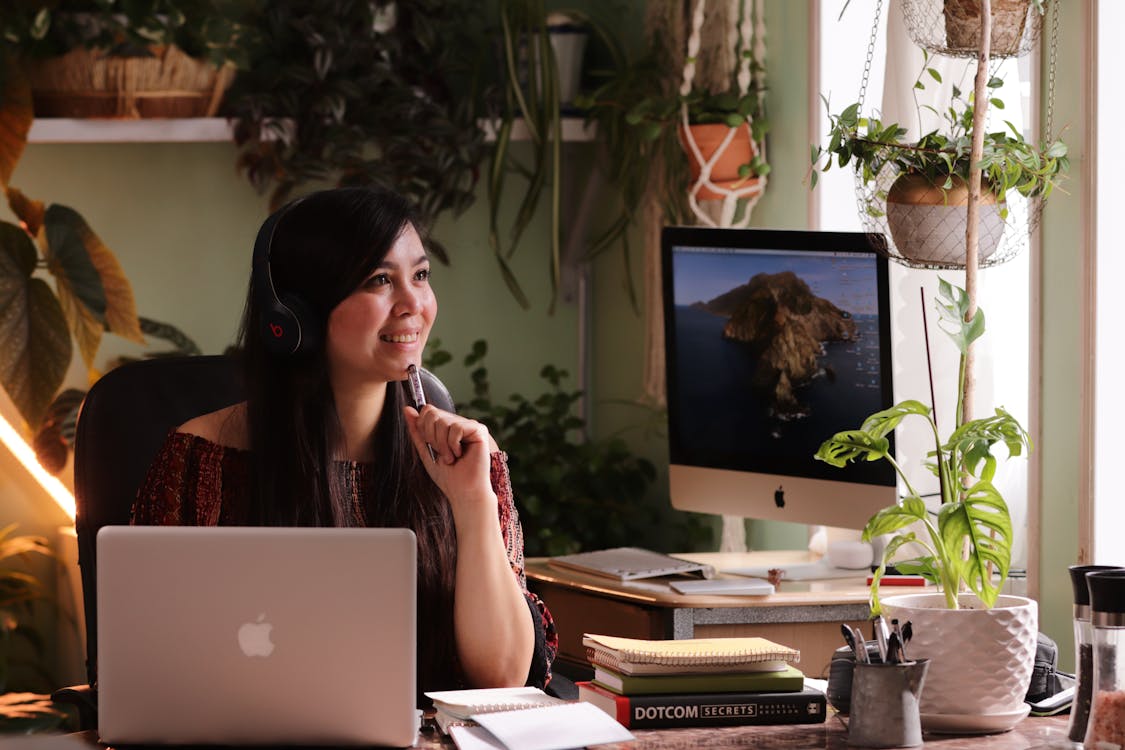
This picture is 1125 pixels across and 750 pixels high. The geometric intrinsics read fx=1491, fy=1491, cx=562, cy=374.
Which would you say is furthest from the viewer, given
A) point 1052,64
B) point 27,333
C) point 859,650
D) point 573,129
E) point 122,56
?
point 573,129

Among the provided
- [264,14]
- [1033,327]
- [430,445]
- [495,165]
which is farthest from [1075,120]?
[264,14]

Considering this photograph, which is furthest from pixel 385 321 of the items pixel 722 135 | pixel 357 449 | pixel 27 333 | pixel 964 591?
pixel 27 333

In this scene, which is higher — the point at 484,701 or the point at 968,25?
the point at 968,25

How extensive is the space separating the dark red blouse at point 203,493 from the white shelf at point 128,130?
1.66 metres

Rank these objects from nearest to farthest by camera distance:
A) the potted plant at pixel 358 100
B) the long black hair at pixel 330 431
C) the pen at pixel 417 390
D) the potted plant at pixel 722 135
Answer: the pen at pixel 417 390
the long black hair at pixel 330 431
the potted plant at pixel 722 135
the potted plant at pixel 358 100

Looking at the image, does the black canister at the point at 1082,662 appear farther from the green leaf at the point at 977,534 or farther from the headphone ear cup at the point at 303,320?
the headphone ear cup at the point at 303,320

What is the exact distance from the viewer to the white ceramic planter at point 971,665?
1.52 metres

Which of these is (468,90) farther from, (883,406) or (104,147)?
(883,406)

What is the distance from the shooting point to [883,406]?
2.36 metres

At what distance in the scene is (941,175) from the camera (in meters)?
1.89

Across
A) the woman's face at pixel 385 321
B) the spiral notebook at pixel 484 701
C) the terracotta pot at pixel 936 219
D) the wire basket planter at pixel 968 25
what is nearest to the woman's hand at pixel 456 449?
the woman's face at pixel 385 321

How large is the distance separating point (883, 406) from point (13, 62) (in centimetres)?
215

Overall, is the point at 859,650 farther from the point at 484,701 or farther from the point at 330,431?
the point at 330,431

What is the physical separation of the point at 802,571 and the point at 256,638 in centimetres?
134
